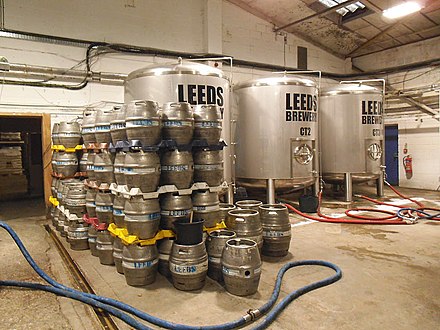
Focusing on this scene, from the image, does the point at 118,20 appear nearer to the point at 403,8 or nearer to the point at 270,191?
the point at 270,191

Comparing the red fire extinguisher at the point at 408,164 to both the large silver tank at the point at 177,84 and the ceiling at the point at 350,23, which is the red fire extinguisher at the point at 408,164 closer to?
the ceiling at the point at 350,23

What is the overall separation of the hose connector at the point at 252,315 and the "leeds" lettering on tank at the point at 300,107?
13.6 ft

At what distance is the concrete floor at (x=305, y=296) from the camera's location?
2266 millimetres

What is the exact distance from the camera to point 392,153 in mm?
9344

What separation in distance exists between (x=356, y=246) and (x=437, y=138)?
234 inches

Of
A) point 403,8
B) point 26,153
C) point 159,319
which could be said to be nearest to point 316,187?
point 403,8

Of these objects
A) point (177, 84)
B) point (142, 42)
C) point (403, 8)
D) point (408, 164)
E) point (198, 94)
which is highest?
point (403, 8)

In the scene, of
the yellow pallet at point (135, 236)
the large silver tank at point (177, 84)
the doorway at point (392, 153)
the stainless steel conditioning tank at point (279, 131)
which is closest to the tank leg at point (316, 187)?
the stainless steel conditioning tank at point (279, 131)

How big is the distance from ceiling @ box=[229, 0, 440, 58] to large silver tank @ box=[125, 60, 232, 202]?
398 centimetres

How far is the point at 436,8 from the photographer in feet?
23.3

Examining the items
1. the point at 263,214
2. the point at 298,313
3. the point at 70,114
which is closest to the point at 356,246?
the point at 263,214

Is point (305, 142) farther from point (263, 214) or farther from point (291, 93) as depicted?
point (263, 214)

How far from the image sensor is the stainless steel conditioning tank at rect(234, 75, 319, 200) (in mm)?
5852

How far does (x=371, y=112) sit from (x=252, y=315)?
5.90 meters
